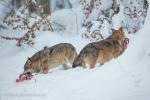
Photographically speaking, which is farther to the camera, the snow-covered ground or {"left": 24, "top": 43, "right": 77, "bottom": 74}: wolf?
{"left": 24, "top": 43, "right": 77, "bottom": 74}: wolf

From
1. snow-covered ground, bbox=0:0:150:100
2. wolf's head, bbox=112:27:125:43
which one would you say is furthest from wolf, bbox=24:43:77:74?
wolf's head, bbox=112:27:125:43

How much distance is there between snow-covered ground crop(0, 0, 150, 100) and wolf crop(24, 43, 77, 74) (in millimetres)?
34

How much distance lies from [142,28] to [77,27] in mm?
412

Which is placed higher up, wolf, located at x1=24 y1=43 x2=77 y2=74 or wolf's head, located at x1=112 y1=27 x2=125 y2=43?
wolf's head, located at x1=112 y1=27 x2=125 y2=43

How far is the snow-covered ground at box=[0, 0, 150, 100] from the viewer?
89.3 inches

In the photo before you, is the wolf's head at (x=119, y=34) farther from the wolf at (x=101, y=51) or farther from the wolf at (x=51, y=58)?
the wolf at (x=51, y=58)

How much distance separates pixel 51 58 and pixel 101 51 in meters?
0.32

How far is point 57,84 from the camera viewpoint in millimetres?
2371

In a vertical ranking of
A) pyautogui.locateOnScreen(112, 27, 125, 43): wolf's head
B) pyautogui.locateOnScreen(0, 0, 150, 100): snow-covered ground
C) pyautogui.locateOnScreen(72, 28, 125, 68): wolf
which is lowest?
pyautogui.locateOnScreen(0, 0, 150, 100): snow-covered ground

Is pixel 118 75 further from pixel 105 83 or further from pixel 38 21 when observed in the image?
pixel 38 21

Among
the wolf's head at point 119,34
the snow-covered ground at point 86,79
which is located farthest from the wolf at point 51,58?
the wolf's head at point 119,34

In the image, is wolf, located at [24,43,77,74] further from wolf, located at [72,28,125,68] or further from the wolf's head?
the wolf's head

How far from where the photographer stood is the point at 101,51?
2396 mm

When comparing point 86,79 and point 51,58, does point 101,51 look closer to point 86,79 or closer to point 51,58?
point 86,79
